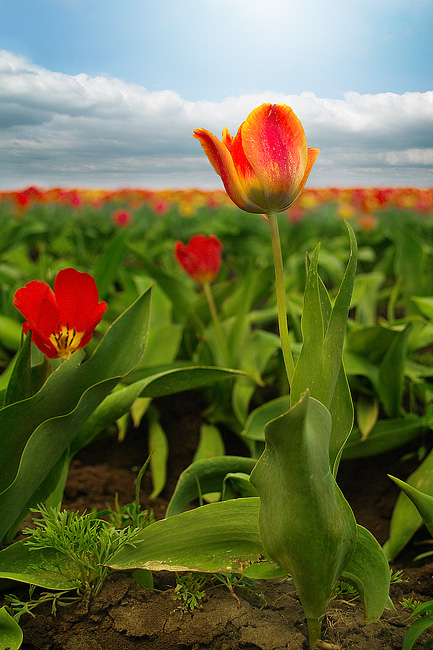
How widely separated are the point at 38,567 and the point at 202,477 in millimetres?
351

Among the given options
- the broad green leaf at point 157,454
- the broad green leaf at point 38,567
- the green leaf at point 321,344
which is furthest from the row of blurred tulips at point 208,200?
the green leaf at point 321,344

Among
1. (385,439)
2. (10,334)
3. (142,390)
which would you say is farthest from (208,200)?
(142,390)

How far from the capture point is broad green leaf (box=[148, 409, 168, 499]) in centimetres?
155

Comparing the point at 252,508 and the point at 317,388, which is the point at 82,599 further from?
the point at 317,388

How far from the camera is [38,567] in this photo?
86cm

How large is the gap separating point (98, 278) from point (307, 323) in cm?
143

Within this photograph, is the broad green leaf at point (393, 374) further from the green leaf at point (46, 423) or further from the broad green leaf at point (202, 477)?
the green leaf at point (46, 423)

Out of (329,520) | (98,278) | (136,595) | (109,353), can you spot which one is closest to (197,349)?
(98,278)

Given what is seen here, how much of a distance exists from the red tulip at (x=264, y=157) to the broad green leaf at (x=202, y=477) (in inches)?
21.1

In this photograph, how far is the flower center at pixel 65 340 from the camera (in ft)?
3.15

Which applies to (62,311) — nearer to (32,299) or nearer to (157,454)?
(32,299)

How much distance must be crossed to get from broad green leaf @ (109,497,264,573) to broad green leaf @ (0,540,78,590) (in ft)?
0.28

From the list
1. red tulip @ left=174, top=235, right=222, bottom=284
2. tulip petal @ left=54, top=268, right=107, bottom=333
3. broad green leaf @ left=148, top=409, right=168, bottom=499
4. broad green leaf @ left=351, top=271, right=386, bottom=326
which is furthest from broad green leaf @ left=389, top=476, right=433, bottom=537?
broad green leaf @ left=351, top=271, right=386, bottom=326

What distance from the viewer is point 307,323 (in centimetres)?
76
